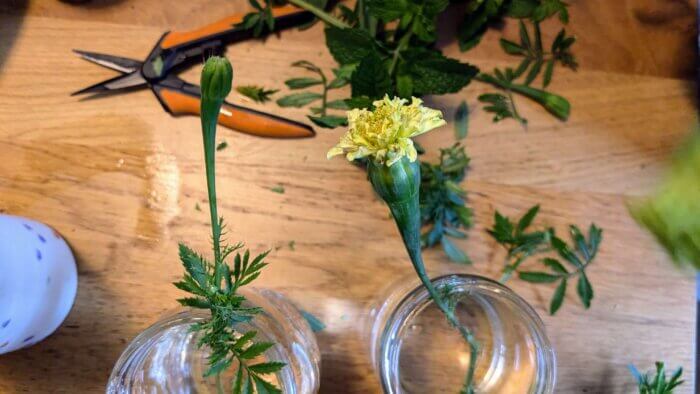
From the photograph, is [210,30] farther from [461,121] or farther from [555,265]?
[555,265]

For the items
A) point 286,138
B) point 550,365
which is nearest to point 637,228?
point 550,365

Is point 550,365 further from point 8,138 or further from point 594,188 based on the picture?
point 8,138

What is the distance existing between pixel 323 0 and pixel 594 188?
28 cm

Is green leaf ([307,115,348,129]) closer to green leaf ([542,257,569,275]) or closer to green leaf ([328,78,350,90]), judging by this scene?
green leaf ([328,78,350,90])

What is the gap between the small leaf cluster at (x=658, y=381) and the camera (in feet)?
1.58

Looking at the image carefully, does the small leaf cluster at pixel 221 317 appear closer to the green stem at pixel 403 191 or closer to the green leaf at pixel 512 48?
the green stem at pixel 403 191

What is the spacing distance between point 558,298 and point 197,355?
29 centimetres

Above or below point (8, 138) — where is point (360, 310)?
below

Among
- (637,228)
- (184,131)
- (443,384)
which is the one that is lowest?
(443,384)

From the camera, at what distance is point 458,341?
20.2 inches

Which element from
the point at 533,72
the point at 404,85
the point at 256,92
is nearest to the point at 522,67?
the point at 533,72

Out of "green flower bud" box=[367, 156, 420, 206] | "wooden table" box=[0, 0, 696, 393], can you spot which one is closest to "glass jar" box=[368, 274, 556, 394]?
"wooden table" box=[0, 0, 696, 393]

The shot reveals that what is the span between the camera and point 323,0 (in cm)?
52

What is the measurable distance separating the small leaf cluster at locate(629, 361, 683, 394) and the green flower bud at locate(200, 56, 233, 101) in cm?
38
